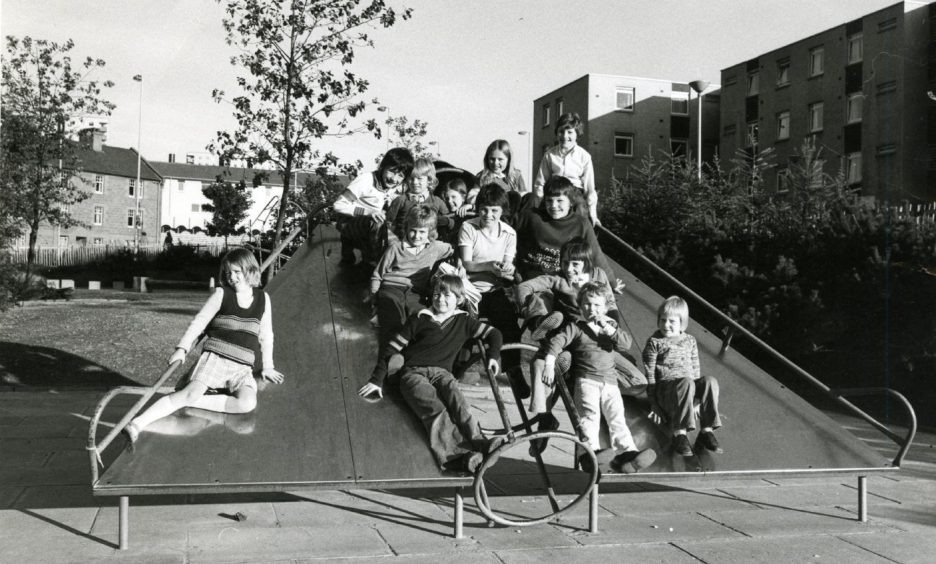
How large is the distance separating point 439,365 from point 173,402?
67.5 inches

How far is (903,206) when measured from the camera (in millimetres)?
11852

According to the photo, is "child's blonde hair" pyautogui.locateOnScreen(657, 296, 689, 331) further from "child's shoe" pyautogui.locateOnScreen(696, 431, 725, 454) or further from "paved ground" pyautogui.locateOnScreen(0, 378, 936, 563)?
"paved ground" pyautogui.locateOnScreen(0, 378, 936, 563)

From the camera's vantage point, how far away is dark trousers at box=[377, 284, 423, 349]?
6828 millimetres

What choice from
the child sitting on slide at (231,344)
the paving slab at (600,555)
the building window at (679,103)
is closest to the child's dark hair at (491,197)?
the child sitting on slide at (231,344)

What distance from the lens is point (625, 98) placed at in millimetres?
45594

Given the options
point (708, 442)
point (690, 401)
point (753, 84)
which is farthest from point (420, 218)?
point (753, 84)

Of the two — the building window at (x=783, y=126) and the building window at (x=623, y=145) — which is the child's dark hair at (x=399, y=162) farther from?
the building window at (x=623, y=145)

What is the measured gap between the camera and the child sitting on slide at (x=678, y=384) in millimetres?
6035

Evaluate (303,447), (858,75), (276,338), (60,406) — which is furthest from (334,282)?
(858,75)

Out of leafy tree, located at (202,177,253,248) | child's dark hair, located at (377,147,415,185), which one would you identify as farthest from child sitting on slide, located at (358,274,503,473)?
leafy tree, located at (202,177,253,248)

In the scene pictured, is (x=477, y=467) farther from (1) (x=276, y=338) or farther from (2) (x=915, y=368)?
(2) (x=915, y=368)

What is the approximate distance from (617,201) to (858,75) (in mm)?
22367

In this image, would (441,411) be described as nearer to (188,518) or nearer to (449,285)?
(449,285)

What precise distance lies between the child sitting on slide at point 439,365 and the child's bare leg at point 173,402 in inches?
42.1
